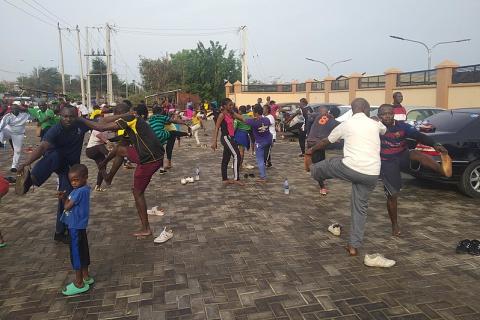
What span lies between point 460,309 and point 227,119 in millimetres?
5750

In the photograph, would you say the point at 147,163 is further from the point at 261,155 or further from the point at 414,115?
the point at 414,115

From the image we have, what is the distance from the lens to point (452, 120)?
7.80 meters

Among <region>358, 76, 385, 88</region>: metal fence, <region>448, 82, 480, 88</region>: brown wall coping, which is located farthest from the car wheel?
<region>358, 76, 385, 88</region>: metal fence

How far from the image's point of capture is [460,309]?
11.6 feet

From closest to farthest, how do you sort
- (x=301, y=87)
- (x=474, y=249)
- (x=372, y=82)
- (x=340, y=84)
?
(x=474, y=249) < (x=372, y=82) < (x=340, y=84) < (x=301, y=87)

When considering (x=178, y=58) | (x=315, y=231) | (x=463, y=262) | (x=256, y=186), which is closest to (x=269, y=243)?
(x=315, y=231)

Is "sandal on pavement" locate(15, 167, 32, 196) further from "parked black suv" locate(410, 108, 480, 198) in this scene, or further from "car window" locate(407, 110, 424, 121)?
"car window" locate(407, 110, 424, 121)

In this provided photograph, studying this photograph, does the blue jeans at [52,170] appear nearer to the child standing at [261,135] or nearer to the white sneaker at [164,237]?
the white sneaker at [164,237]

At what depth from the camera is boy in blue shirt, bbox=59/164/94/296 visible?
3.89 metres

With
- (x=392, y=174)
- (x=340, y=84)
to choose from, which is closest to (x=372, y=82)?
(x=340, y=84)

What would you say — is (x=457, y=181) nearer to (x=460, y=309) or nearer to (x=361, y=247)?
(x=361, y=247)

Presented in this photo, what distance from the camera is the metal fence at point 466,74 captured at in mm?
17148

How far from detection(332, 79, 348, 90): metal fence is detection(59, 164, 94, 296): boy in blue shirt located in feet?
87.0

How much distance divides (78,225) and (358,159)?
2964mm
